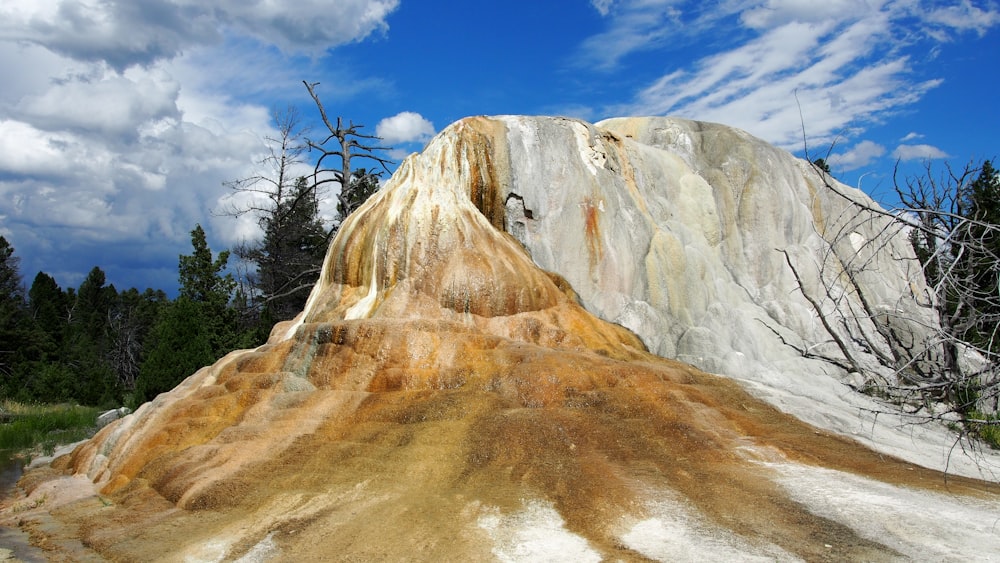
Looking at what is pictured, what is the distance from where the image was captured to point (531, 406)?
10031 millimetres

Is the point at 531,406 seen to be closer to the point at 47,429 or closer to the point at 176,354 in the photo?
the point at 176,354

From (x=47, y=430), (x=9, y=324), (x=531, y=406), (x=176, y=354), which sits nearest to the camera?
(x=531, y=406)

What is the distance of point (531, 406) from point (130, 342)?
36075mm

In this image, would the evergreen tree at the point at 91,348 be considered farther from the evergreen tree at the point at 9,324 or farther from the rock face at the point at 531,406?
the rock face at the point at 531,406

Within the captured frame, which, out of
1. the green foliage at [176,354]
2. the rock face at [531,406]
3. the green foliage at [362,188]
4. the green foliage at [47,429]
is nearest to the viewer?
the rock face at [531,406]

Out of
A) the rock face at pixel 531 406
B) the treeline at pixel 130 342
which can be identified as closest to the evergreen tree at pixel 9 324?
the treeline at pixel 130 342

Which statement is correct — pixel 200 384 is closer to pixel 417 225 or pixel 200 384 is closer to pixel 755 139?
pixel 417 225

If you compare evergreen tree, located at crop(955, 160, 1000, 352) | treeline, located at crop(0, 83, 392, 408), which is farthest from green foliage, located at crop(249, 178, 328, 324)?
evergreen tree, located at crop(955, 160, 1000, 352)

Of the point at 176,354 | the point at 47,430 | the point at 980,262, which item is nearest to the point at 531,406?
the point at 980,262

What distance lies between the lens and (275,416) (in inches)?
405

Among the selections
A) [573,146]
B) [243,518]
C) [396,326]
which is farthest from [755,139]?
[243,518]

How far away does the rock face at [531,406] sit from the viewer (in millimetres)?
7312

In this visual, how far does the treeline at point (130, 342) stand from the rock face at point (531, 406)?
22.3 ft

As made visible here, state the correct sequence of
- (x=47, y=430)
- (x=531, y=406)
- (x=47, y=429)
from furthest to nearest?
1. (x=47, y=429)
2. (x=47, y=430)
3. (x=531, y=406)
